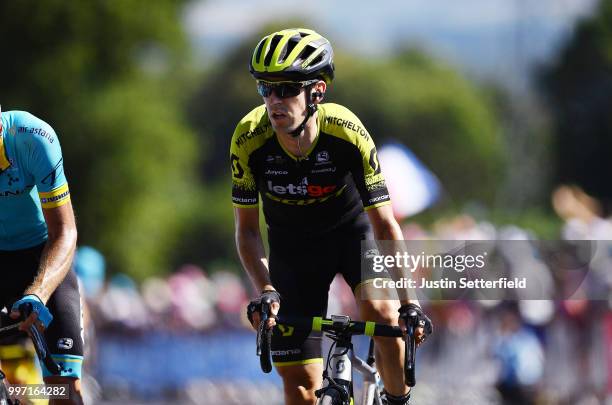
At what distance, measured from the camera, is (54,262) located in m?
7.30

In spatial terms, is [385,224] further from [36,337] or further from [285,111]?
[36,337]

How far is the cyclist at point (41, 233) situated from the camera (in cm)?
735

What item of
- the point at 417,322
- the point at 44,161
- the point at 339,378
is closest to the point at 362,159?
the point at 417,322

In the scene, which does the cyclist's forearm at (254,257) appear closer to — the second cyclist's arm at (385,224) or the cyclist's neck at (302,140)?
the cyclist's neck at (302,140)

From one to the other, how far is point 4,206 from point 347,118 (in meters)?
2.13

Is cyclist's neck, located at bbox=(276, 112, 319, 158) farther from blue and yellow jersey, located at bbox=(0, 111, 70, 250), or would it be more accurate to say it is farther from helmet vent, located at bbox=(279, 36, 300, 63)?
blue and yellow jersey, located at bbox=(0, 111, 70, 250)

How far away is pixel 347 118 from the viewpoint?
25.7ft

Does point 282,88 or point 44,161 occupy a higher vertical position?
point 282,88

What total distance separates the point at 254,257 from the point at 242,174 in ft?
1.70

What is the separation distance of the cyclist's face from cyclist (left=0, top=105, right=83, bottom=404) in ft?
4.14

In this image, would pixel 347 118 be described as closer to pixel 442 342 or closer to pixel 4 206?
pixel 4 206

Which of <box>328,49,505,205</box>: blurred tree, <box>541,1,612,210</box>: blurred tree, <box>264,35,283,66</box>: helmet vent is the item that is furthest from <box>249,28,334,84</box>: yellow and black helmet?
<box>328,49,505,205</box>: blurred tree

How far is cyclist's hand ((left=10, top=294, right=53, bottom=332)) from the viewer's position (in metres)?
6.65

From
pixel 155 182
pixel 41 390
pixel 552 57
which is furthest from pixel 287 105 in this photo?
pixel 552 57
